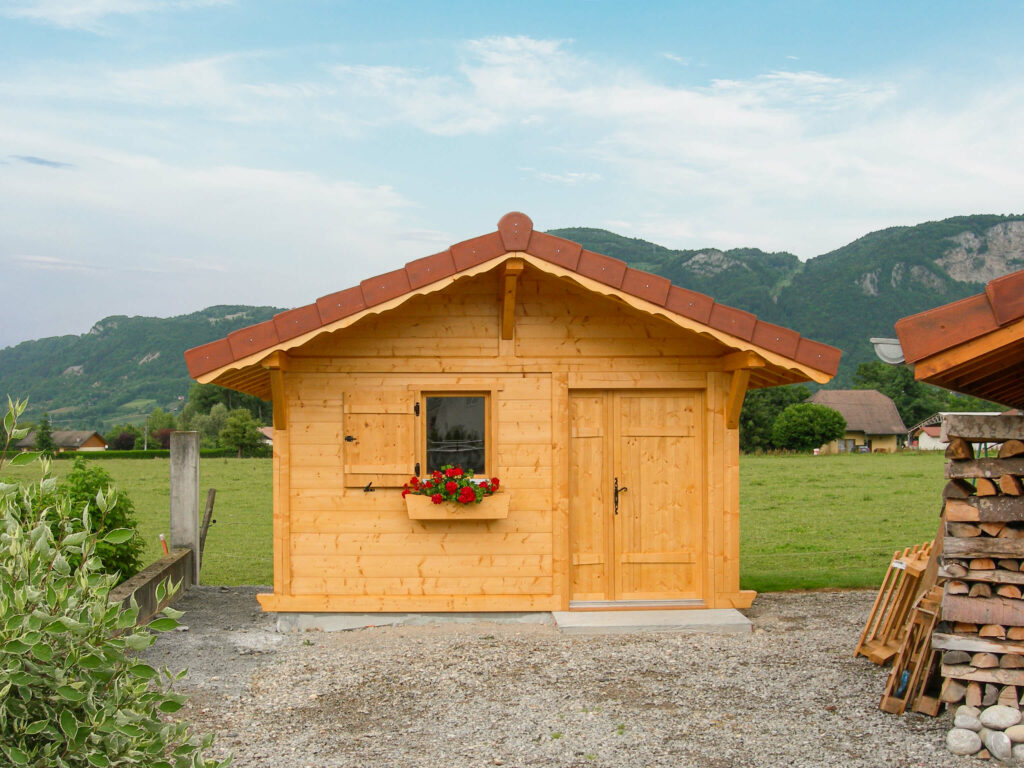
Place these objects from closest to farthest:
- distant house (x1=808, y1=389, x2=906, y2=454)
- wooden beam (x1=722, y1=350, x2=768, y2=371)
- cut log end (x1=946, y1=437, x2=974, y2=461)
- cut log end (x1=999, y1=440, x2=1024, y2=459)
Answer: cut log end (x1=999, y1=440, x2=1024, y2=459), cut log end (x1=946, y1=437, x2=974, y2=461), wooden beam (x1=722, y1=350, x2=768, y2=371), distant house (x1=808, y1=389, x2=906, y2=454)

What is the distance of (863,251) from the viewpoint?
119188mm

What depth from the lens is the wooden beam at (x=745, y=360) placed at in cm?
828

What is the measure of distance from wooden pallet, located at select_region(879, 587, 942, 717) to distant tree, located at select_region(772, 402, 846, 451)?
156ft

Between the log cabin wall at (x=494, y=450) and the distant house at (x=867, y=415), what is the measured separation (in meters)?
63.6

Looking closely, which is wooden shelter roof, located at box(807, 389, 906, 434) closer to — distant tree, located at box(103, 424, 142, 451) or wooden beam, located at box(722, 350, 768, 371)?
distant tree, located at box(103, 424, 142, 451)

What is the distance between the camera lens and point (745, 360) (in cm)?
835

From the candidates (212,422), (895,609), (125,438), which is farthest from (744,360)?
(125,438)

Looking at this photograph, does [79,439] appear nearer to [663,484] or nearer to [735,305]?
[735,305]

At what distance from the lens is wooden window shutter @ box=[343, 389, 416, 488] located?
8.77 metres

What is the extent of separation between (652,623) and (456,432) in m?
2.58


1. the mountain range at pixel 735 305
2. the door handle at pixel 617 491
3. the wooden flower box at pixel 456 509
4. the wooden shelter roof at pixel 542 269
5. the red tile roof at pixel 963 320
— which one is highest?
the mountain range at pixel 735 305

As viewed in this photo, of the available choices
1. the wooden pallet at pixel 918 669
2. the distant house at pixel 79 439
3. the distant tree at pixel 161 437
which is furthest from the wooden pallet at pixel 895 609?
the distant house at pixel 79 439

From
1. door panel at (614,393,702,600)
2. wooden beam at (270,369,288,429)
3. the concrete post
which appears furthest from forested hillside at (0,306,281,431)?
door panel at (614,393,702,600)

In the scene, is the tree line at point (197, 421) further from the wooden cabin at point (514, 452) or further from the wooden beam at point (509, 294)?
→ the wooden beam at point (509, 294)
